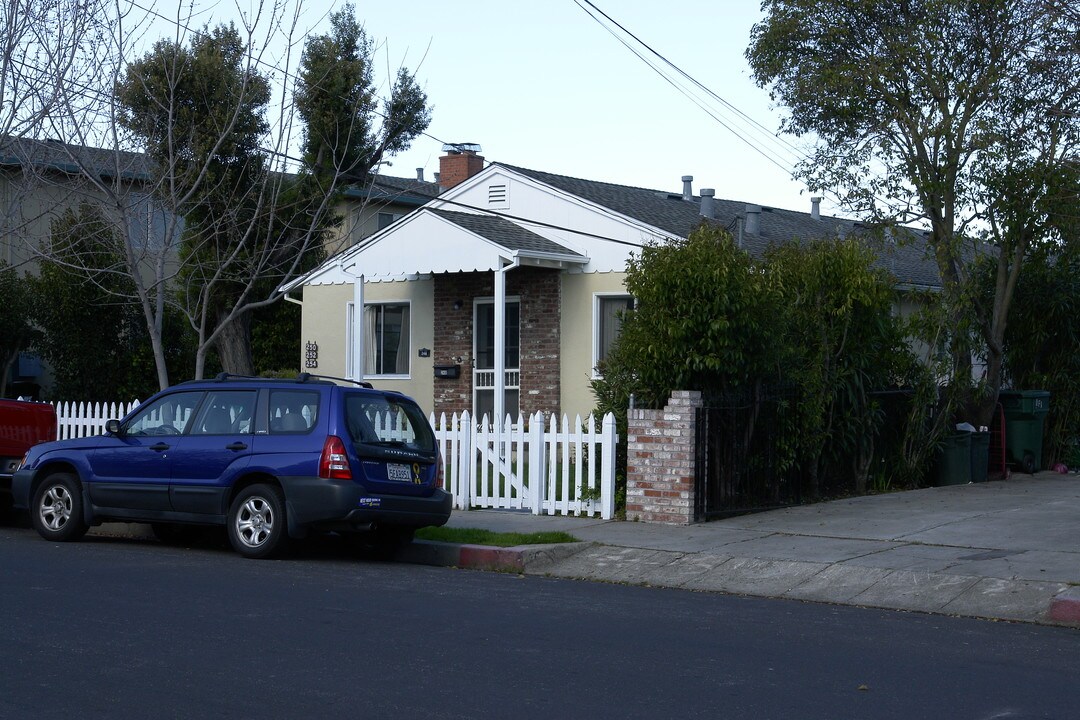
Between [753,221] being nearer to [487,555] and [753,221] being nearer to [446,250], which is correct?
[446,250]

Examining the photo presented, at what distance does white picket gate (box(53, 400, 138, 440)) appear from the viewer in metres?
17.0

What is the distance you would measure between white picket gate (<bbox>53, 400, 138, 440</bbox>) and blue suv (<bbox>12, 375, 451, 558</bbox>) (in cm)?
478

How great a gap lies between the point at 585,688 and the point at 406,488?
16.8 feet

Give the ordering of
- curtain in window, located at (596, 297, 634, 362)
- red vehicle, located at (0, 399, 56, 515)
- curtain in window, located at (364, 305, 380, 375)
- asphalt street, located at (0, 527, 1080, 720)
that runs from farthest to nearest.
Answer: curtain in window, located at (364, 305, 380, 375) < curtain in window, located at (596, 297, 634, 362) < red vehicle, located at (0, 399, 56, 515) < asphalt street, located at (0, 527, 1080, 720)

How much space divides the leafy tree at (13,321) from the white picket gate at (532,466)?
1380 centimetres

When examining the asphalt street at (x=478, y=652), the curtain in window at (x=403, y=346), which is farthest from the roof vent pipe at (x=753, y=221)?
the asphalt street at (x=478, y=652)

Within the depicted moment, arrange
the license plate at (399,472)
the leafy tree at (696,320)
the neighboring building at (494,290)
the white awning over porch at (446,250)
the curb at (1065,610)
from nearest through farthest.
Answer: the curb at (1065,610) → the license plate at (399,472) → the leafy tree at (696,320) → the white awning over porch at (446,250) → the neighboring building at (494,290)

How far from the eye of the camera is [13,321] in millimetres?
25062

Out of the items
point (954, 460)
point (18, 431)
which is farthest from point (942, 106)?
point (18, 431)

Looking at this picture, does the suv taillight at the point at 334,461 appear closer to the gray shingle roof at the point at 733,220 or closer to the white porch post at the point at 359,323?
the gray shingle roof at the point at 733,220

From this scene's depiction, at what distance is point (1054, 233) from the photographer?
57.8ft

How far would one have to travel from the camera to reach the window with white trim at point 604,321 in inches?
772

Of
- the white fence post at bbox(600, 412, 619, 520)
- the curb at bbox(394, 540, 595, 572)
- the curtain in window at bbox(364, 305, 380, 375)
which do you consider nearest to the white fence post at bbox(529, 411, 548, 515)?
the white fence post at bbox(600, 412, 619, 520)

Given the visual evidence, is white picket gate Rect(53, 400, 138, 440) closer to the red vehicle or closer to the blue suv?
the red vehicle
